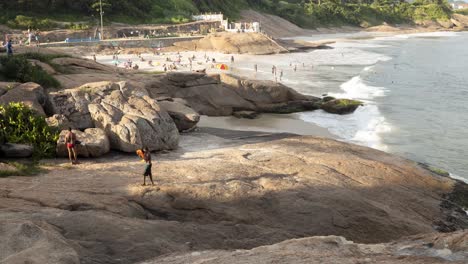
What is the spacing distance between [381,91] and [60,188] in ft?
118

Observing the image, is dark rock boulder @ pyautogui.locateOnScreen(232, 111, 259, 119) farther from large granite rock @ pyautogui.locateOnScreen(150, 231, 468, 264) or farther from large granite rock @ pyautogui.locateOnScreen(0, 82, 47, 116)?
large granite rock @ pyautogui.locateOnScreen(150, 231, 468, 264)

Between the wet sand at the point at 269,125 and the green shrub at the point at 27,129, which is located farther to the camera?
the wet sand at the point at 269,125

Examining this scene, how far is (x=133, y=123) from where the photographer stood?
17500 millimetres

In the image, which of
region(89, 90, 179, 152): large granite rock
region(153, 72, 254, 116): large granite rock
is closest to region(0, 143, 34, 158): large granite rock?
region(89, 90, 179, 152): large granite rock

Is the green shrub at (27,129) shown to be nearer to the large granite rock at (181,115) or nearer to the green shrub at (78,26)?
the large granite rock at (181,115)

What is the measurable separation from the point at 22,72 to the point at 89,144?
291 inches

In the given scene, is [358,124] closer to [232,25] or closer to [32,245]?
[32,245]

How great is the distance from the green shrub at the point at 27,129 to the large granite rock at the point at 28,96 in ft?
1.86

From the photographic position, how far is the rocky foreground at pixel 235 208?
852cm

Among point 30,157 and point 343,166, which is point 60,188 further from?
point 343,166

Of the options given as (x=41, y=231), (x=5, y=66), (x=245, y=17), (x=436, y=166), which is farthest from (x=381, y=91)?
(x=245, y=17)

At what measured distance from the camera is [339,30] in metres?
136

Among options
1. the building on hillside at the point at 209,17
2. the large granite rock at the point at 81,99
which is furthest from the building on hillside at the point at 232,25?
the large granite rock at the point at 81,99

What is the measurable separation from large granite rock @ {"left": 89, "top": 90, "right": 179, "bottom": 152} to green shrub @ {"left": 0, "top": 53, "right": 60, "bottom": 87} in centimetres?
440
